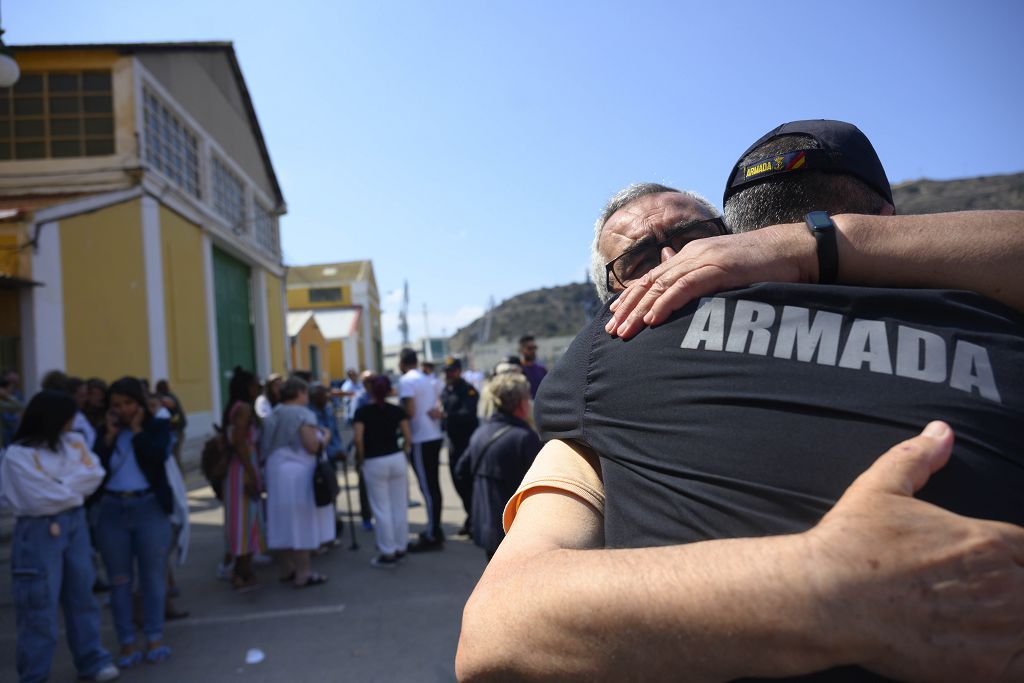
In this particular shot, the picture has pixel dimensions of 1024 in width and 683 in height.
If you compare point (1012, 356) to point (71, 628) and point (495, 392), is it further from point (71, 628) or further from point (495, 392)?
point (71, 628)

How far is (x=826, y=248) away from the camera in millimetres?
Result: 985

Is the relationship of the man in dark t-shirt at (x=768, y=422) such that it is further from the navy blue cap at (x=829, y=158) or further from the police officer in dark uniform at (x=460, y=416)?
the police officer in dark uniform at (x=460, y=416)

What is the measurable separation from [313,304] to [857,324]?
146 feet

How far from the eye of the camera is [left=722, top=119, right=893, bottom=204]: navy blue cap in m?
1.15

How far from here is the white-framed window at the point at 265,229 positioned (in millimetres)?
20594

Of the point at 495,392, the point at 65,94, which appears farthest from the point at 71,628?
the point at 65,94

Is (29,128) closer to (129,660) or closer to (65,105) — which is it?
(65,105)

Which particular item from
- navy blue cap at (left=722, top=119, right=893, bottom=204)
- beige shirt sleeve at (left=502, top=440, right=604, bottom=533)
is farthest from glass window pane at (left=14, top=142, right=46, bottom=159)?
navy blue cap at (left=722, top=119, right=893, bottom=204)

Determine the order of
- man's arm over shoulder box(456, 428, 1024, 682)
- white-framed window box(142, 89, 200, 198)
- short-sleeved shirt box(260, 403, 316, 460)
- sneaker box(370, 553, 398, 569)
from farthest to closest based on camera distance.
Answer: white-framed window box(142, 89, 200, 198)
sneaker box(370, 553, 398, 569)
short-sleeved shirt box(260, 403, 316, 460)
man's arm over shoulder box(456, 428, 1024, 682)

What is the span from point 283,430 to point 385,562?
65.5 inches

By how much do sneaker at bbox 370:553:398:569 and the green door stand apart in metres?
11.0

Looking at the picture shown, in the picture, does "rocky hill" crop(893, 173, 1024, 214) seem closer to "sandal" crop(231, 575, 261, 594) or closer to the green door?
the green door

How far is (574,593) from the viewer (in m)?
0.83

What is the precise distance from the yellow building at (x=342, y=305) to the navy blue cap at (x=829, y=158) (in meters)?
37.4
